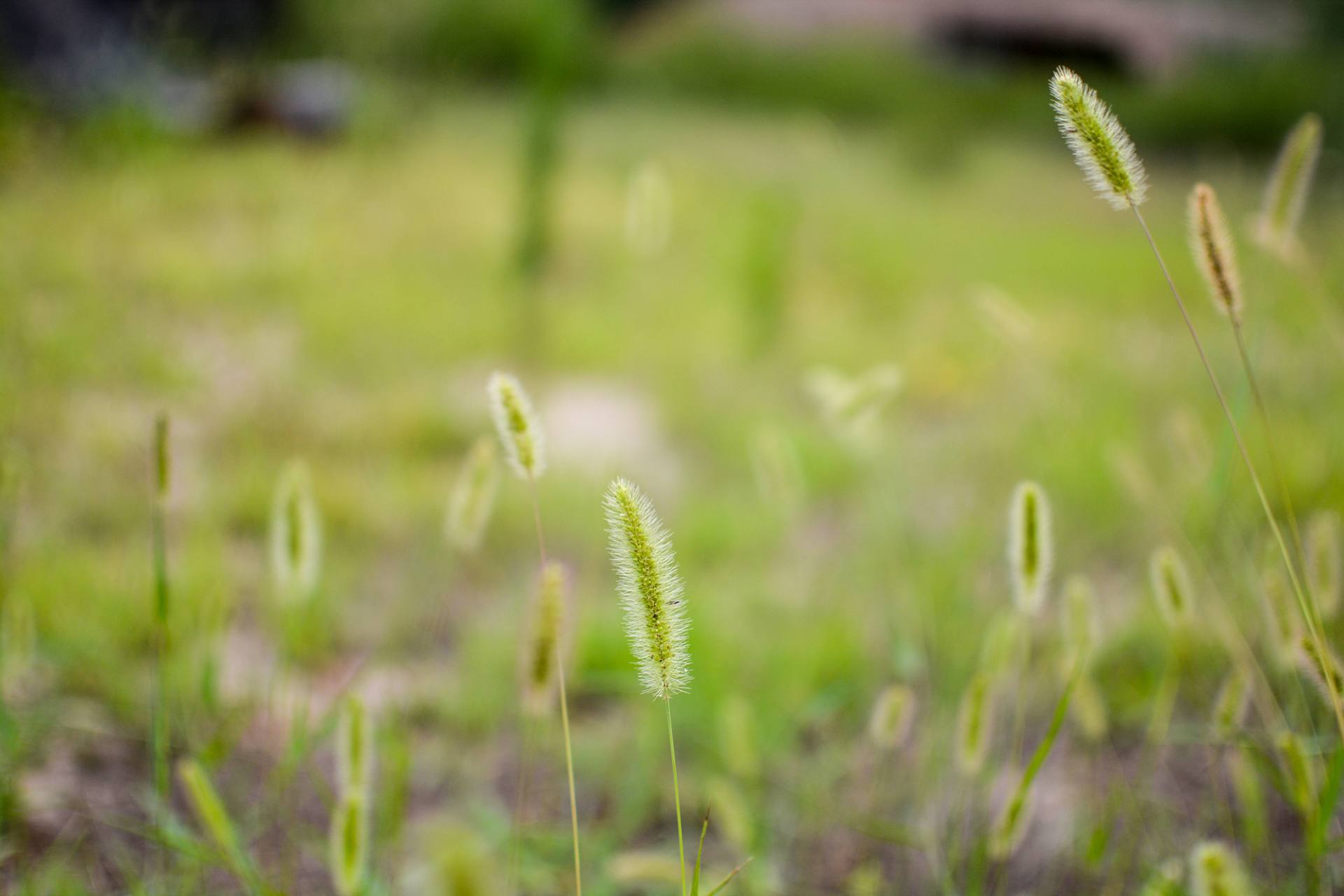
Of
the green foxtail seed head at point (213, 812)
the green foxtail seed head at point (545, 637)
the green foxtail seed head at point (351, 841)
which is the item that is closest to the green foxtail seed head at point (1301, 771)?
the green foxtail seed head at point (545, 637)

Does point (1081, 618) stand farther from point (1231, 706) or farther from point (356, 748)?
point (356, 748)

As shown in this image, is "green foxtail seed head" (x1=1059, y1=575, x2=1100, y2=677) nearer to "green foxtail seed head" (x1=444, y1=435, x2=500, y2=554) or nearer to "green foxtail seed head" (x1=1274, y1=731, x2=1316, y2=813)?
"green foxtail seed head" (x1=1274, y1=731, x2=1316, y2=813)

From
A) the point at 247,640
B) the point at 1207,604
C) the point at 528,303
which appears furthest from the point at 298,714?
the point at 528,303

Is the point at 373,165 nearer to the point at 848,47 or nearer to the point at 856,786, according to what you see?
the point at 856,786

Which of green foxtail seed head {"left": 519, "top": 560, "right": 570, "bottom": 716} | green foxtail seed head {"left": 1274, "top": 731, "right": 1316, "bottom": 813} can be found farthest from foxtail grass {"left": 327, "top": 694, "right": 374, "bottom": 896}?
green foxtail seed head {"left": 1274, "top": 731, "right": 1316, "bottom": 813}

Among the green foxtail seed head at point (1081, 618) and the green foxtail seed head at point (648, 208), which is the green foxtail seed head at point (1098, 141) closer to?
the green foxtail seed head at point (1081, 618)
